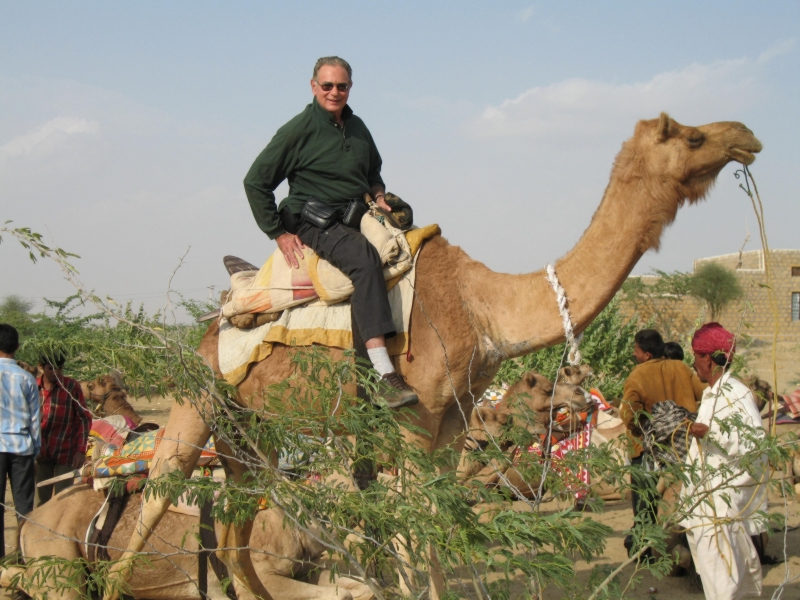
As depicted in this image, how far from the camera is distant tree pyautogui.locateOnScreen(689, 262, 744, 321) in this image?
110 feet

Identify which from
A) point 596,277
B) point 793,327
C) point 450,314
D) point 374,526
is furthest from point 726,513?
point 793,327

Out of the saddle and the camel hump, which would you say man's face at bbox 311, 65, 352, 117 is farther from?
the camel hump

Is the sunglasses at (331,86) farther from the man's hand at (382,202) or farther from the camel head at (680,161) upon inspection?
the camel head at (680,161)

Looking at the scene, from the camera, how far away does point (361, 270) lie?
4418mm

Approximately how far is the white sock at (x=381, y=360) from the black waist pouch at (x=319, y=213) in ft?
2.88

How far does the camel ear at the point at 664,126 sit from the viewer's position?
14.4ft

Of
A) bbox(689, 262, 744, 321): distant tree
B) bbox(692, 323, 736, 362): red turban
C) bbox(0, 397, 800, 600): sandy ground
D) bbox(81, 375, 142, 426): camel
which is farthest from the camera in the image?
bbox(689, 262, 744, 321): distant tree

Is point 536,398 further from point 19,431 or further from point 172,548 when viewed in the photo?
point 19,431

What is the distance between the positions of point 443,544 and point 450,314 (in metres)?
2.23

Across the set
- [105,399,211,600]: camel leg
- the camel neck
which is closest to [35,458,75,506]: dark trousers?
[105,399,211,600]: camel leg

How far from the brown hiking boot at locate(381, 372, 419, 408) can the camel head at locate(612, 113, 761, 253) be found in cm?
154

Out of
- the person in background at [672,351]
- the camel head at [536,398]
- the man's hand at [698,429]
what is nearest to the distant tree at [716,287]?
the person in background at [672,351]

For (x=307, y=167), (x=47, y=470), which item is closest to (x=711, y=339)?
(x=307, y=167)

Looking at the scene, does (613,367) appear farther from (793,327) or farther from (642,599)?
(793,327)
